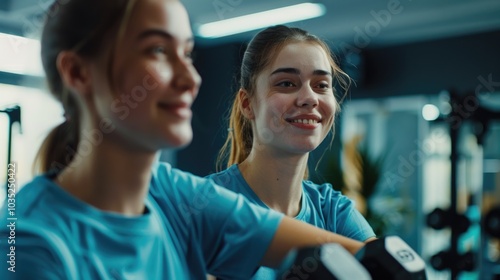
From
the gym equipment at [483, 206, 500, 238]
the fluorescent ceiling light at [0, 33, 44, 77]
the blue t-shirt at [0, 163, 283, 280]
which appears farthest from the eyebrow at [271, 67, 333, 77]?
the gym equipment at [483, 206, 500, 238]

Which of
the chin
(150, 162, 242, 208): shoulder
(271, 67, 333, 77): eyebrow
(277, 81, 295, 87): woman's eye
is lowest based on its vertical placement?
(150, 162, 242, 208): shoulder

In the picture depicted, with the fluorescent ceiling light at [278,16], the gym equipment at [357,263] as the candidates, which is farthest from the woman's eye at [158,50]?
the fluorescent ceiling light at [278,16]

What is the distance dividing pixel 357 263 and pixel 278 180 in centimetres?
33

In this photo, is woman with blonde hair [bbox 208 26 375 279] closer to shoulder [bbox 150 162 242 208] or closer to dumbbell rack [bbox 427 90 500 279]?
shoulder [bbox 150 162 242 208]

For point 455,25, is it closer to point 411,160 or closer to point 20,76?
point 411,160

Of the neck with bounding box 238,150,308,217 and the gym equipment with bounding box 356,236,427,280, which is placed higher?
the neck with bounding box 238,150,308,217

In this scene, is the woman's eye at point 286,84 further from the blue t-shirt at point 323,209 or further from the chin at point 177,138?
the chin at point 177,138

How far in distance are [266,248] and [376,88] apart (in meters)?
3.37

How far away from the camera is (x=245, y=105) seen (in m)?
0.94

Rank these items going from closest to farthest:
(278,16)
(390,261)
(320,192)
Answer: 1. (390,261)
2. (320,192)
3. (278,16)

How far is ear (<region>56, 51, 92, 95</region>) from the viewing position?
50cm

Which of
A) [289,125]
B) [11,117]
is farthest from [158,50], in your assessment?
[289,125]

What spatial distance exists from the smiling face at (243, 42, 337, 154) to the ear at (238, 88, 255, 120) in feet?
0.13

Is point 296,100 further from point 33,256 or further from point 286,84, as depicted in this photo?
point 33,256
